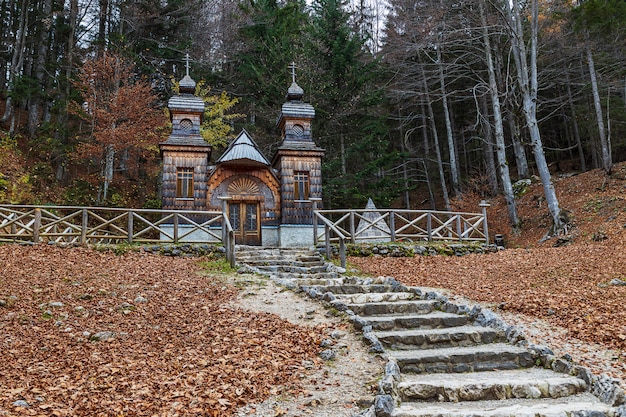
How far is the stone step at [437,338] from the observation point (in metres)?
6.45

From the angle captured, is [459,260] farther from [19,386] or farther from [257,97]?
[257,97]

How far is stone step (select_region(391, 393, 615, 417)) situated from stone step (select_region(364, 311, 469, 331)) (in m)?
2.06

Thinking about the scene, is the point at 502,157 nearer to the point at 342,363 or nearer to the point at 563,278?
the point at 563,278

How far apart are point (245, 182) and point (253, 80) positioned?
9.54 m

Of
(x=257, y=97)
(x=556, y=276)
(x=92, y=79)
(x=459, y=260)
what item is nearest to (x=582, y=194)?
(x=459, y=260)

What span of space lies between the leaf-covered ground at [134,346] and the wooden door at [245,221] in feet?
22.8

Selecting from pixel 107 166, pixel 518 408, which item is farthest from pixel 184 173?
pixel 518 408

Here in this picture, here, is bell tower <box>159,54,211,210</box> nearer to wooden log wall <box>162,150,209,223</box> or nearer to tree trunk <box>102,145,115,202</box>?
wooden log wall <box>162,150,209,223</box>

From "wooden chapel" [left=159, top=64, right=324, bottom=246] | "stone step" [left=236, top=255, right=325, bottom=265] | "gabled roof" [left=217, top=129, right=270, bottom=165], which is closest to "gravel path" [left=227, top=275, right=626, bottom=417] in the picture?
"stone step" [left=236, top=255, right=325, bottom=265]

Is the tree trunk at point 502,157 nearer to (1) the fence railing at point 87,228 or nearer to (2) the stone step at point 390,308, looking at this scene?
(1) the fence railing at point 87,228

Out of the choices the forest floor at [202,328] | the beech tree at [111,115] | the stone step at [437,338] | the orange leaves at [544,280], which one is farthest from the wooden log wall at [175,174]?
the stone step at [437,338]

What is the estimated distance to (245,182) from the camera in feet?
57.7

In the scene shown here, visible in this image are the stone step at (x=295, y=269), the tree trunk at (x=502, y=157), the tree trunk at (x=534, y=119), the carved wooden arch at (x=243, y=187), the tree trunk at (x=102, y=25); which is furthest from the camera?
the tree trunk at (x=102, y=25)

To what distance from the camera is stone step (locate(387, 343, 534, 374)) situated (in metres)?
5.83
